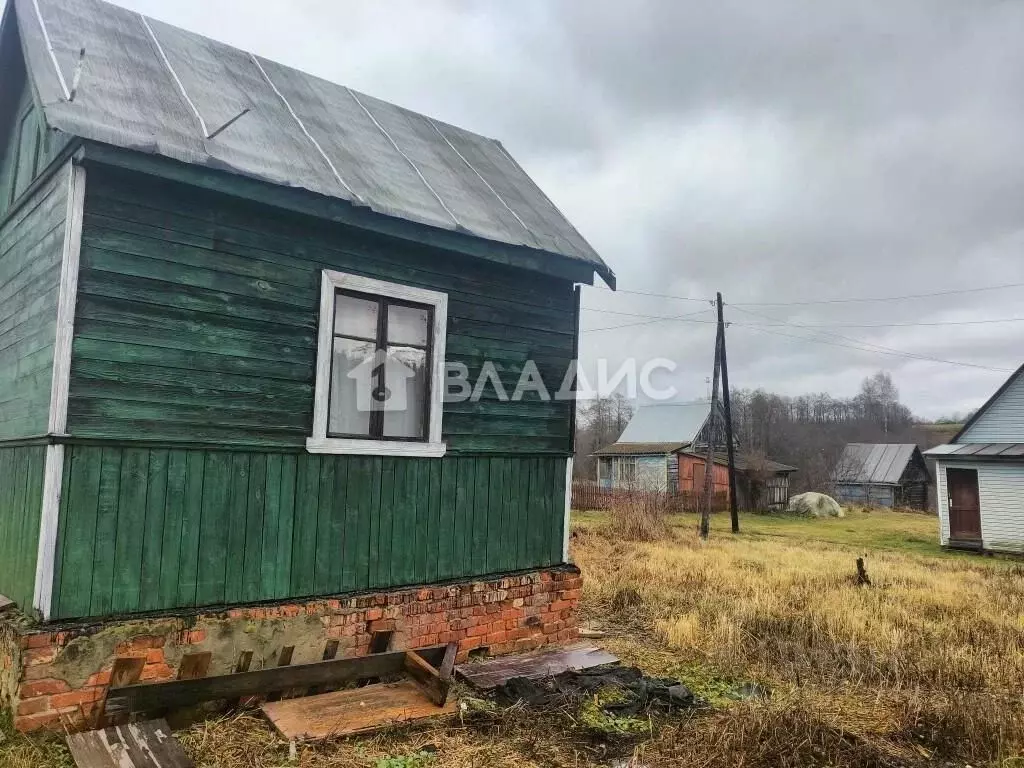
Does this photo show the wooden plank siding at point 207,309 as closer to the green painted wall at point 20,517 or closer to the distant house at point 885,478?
the green painted wall at point 20,517

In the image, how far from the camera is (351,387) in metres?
5.97

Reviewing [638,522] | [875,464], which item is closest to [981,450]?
[638,522]

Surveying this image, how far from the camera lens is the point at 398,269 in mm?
6188

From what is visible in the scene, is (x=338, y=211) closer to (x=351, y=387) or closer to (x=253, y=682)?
(x=351, y=387)

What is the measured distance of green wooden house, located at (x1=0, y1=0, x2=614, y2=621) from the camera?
15.5 feet

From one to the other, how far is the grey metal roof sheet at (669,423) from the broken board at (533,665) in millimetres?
31131

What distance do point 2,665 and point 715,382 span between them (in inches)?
806

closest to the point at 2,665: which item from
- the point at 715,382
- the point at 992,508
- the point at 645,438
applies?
the point at 715,382

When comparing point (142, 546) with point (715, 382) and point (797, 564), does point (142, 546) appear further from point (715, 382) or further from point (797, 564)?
point (715, 382)

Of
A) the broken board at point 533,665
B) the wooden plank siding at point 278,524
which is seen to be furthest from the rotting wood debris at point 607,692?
the wooden plank siding at point 278,524

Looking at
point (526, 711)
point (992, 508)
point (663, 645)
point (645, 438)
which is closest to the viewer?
point (526, 711)

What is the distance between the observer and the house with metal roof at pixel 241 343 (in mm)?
4719

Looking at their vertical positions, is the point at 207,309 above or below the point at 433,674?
above

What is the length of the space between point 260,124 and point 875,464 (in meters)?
51.8
